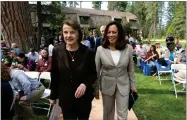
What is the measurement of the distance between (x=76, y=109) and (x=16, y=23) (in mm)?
8395

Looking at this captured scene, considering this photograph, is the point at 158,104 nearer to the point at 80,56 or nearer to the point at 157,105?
the point at 157,105

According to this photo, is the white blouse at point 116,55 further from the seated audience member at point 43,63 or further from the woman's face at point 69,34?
the seated audience member at point 43,63

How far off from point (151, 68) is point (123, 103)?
25.6 ft

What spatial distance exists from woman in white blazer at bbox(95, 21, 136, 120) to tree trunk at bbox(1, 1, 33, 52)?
737 cm

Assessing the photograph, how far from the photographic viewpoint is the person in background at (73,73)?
8.85 ft

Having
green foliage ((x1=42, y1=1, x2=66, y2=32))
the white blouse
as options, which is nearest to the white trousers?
the white blouse

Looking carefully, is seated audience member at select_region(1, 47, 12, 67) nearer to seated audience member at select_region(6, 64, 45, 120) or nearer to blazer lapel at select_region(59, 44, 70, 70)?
seated audience member at select_region(6, 64, 45, 120)

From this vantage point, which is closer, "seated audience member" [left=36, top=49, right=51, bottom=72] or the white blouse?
the white blouse

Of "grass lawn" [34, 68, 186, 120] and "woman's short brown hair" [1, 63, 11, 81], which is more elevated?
"woman's short brown hair" [1, 63, 11, 81]

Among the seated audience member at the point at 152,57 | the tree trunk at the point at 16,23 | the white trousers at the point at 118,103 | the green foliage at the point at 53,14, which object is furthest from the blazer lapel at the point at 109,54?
the green foliage at the point at 53,14

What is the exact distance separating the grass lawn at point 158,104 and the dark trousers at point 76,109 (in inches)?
119

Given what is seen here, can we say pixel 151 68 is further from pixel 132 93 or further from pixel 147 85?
pixel 132 93

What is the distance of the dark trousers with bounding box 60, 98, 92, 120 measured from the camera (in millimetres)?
2758

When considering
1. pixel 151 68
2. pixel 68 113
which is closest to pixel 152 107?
pixel 68 113
